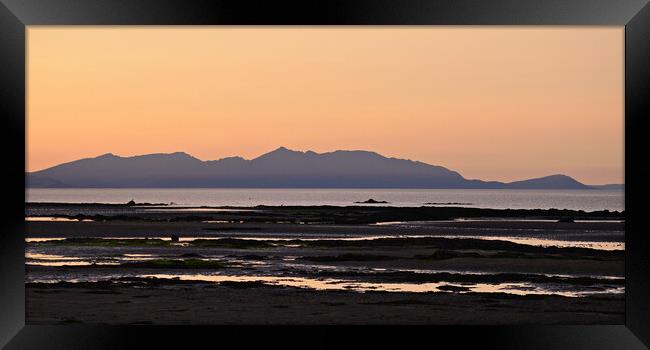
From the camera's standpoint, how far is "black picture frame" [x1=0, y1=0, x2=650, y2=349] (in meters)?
4.74

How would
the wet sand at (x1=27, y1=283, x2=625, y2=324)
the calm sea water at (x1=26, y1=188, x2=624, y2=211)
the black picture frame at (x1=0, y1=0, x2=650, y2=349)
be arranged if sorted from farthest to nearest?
the calm sea water at (x1=26, y1=188, x2=624, y2=211)
the wet sand at (x1=27, y1=283, x2=625, y2=324)
the black picture frame at (x1=0, y1=0, x2=650, y2=349)

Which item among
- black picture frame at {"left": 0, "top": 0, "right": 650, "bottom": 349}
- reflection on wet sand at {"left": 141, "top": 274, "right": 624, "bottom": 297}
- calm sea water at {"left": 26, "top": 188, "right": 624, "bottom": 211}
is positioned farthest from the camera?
calm sea water at {"left": 26, "top": 188, "right": 624, "bottom": 211}

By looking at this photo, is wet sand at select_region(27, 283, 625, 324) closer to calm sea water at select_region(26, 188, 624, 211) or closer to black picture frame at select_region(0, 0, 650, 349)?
black picture frame at select_region(0, 0, 650, 349)

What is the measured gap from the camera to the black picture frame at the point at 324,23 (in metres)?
4.74

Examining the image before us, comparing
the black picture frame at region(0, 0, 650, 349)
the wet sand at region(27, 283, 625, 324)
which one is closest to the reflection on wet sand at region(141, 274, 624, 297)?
the wet sand at region(27, 283, 625, 324)

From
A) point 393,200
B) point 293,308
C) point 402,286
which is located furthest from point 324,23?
point 393,200

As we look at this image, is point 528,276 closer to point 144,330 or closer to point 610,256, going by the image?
point 610,256

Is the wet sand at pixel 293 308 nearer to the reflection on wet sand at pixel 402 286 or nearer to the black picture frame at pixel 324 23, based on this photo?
the reflection on wet sand at pixel 402 286

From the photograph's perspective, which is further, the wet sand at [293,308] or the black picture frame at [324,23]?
the wet sand at [293,308]

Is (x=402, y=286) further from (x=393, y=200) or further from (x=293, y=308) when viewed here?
(x=393, y=200)

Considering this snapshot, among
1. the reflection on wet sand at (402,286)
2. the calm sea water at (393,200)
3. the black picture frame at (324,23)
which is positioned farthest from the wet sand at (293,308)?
the calm sea water at (393,200)

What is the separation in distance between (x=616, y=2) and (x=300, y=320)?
636cm

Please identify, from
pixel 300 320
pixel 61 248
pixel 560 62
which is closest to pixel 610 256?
pixel 300 320

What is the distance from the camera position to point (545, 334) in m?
5.14
